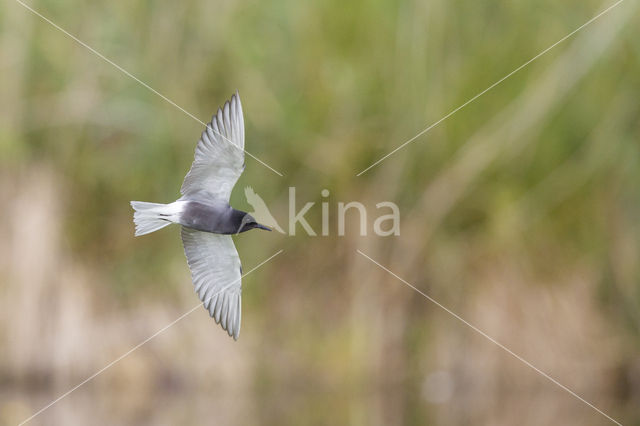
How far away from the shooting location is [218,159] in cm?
269

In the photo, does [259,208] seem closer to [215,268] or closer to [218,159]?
[215,268]

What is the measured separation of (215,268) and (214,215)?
0.34 meters

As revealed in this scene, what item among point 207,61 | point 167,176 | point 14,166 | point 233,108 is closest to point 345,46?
A: point 207,61

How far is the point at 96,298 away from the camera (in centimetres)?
481

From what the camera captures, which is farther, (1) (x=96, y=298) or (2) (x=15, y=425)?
(1) (x=96, y=298)

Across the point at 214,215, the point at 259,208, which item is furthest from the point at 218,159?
the point at 259,208

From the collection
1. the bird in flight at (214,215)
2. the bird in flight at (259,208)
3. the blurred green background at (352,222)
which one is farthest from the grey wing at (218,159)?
→ the blurred green background at (352,222)

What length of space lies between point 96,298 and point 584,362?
7.16 feet

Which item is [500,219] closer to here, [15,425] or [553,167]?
[553,167]

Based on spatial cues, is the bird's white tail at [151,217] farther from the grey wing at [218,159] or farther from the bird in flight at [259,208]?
the bird in flight at [259,208]

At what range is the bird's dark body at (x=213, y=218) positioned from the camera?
2.54 m

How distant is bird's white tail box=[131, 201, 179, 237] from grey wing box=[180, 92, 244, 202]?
103 mm

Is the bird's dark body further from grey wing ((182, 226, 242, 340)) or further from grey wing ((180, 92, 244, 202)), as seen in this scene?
grey wing ((182, 226, 242, 340))

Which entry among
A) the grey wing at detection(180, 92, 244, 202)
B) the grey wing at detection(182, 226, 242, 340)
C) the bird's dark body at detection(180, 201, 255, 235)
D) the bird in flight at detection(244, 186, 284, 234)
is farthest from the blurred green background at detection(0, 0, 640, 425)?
the bird's dark body at detection(180, 201, 255, 235)
